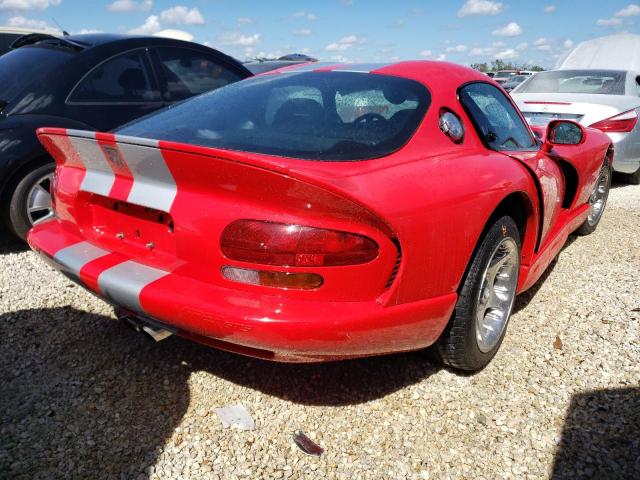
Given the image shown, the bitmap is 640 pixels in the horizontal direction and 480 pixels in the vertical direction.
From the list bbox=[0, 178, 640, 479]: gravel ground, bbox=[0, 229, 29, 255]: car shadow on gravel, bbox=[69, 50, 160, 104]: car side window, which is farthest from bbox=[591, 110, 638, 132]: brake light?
bbox=[0, 229, 29, 255]: car shadow on gravel

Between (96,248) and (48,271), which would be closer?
(96,248)

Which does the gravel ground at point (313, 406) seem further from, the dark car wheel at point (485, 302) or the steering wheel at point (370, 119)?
the steering wheel at point (370, 119)

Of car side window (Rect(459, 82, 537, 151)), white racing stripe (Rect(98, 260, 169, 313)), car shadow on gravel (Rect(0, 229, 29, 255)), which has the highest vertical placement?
car side window (Rect(459, 82, 537, 151))

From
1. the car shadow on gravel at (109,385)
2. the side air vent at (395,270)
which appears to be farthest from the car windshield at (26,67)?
the side air vent at (395,270)

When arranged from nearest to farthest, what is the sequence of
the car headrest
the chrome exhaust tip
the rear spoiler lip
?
the rear spoiler lip, the chrome exhaust tip, the car headrest

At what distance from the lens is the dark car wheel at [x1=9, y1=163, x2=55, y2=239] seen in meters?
3.65

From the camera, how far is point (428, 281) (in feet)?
6.17

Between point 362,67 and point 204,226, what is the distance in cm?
132

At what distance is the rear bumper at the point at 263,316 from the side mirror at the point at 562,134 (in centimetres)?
152

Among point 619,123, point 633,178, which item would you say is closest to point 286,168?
point 619,123

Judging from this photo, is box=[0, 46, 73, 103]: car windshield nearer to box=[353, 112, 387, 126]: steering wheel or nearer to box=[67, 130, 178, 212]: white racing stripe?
box=[67, 130, 178, 212]: white racing stripe

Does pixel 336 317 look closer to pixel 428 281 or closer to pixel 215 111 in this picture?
pixel 428 281

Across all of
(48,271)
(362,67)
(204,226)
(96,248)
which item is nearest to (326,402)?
(204,226)

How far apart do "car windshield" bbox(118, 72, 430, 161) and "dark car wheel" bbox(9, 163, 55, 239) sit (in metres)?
1.62
